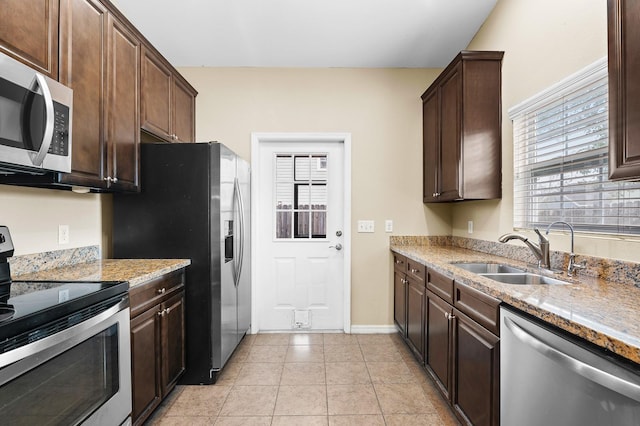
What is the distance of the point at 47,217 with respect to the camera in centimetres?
187

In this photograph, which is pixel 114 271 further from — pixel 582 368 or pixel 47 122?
pixel 582 368

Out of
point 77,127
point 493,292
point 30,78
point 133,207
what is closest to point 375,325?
point 493,292

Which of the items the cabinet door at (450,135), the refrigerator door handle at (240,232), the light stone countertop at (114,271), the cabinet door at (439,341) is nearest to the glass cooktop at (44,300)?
the light stone countertop at (114,271)

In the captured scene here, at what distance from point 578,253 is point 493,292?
2.33 feet

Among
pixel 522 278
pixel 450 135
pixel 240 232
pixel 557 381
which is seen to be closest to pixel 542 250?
pixel 522 278

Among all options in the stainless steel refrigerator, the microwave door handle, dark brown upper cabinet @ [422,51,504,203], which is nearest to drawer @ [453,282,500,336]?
dark brown upper cabinet @ [422,51,504,203]

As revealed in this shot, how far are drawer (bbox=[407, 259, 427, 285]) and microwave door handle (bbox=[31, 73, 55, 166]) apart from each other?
224 centimetres

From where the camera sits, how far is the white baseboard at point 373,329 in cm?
325

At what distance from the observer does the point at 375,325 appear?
10.7 feet

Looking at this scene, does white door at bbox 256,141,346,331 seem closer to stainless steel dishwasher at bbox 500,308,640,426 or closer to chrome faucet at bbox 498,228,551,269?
chrome faucet at bbox 498,228,551,269

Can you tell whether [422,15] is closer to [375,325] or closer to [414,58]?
[414,58]

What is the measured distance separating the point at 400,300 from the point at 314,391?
1.19 meters

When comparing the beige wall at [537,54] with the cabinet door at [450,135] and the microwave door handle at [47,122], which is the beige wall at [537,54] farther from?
the microwave door handle at [47,122]

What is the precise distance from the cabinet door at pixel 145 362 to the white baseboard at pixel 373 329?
6.28ft
